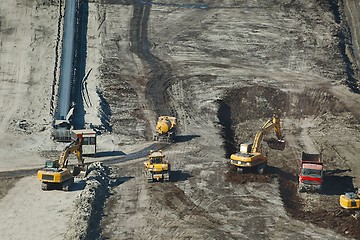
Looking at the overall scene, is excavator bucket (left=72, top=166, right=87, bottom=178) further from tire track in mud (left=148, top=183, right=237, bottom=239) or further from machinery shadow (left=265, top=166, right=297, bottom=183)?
machinery shadow (left=265, top=166, right=297, bottom=183)

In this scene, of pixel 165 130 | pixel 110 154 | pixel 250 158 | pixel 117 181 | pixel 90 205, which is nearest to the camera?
pixel 90 205

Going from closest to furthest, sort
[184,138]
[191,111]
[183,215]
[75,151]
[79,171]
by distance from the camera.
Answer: [183,215] < [79,171] < [75,151] < [184,138] < [191,111]

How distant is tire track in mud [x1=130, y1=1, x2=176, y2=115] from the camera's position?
201 ft

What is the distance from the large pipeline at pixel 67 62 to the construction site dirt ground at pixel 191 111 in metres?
0.91

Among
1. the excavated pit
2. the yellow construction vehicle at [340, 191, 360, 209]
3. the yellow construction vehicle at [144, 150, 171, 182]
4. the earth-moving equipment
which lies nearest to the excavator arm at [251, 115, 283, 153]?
the excavated pit

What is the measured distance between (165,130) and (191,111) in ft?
20.7

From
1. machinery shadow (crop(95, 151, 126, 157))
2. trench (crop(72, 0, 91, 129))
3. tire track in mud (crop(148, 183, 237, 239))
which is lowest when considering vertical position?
tire track in mud (crop(148, 183, 237, 239))

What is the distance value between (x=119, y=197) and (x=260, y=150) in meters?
9.87

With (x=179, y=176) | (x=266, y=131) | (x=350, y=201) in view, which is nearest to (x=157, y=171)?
(x=179, y=176)

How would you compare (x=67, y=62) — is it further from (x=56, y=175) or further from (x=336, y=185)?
(x=336, y=185)

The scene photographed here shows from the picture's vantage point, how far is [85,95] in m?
61.6

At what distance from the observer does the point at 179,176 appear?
157 feet

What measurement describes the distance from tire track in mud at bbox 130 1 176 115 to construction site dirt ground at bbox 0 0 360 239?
16 cm

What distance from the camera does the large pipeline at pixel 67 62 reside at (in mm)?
59300
